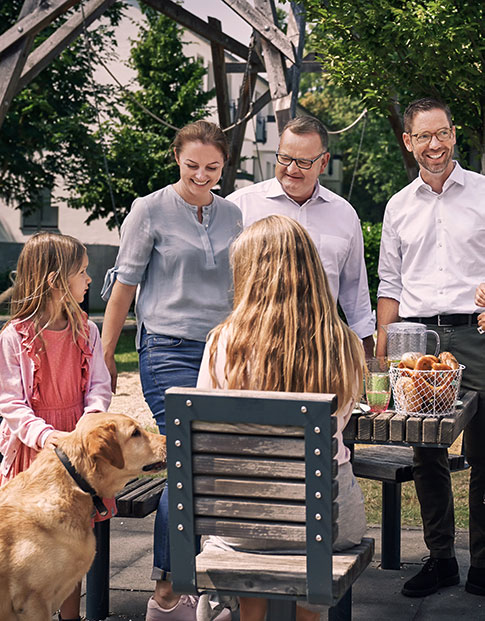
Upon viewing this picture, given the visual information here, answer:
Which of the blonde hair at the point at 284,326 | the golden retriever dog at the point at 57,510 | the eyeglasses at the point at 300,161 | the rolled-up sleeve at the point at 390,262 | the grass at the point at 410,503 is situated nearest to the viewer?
the blonde hair at the point at 284,326

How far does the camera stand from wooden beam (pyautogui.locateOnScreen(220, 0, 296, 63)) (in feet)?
33.8

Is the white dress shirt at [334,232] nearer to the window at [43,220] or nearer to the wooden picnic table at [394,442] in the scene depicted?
the wooden picnic table at [394,442]

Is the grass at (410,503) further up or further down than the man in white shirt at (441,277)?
further down

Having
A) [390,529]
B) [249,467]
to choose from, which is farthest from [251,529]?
[390,529]

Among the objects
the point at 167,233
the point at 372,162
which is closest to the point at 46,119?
the point at 167,233

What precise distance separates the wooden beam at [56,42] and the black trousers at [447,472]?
7592 millimetres

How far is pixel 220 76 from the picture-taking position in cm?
1495

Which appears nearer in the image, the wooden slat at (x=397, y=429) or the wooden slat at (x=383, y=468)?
the wooden slat at (x=397, y=429)

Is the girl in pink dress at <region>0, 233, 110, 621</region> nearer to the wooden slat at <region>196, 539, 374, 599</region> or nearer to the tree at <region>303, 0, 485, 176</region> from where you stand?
the wooden slat at <region>196, 539, 374, 599</region>

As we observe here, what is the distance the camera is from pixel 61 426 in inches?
155

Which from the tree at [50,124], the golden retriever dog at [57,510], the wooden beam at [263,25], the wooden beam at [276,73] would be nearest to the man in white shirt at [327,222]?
the golden retriever dog at [57,510]

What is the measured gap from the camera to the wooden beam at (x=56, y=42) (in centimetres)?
1083

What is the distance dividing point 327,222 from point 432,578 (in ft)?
5.85

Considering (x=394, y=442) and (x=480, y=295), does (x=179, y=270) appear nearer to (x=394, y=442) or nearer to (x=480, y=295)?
(x=394, y=442)
